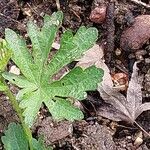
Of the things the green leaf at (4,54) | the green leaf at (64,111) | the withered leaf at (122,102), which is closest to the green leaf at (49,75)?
the green leaf at (64,111)

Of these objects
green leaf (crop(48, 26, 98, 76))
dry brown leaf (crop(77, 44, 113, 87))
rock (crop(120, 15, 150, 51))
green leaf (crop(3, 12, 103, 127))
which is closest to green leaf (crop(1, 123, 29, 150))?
green leaf (crop(3, 12, 103, 127))

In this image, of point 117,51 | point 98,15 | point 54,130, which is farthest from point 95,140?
point 98,15

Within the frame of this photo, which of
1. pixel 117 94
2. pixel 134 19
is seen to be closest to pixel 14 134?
pixel 117 94

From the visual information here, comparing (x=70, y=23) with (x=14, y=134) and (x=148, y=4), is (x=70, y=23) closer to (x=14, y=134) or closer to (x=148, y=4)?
(x=148, y=4)

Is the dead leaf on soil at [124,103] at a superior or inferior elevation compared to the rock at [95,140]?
superior

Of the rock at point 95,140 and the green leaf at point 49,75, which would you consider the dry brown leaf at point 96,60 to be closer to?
the rock at point 95,140

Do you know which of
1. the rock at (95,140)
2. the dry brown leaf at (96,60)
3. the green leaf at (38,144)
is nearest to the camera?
the green leaf at (38,144)

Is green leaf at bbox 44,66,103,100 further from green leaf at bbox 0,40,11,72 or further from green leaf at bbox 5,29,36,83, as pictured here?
green leaf at bbox 0,40,11,72
